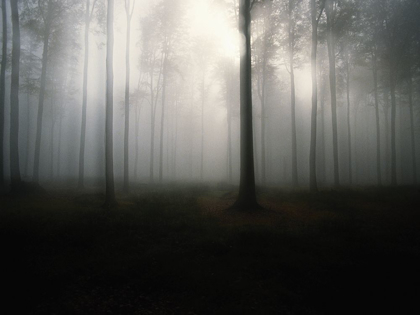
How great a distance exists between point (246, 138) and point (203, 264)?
613cm

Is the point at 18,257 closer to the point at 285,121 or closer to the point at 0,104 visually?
the point at 0,104

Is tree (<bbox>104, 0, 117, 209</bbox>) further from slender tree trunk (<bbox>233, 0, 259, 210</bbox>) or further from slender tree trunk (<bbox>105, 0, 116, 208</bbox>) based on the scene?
slender tree trunk (<bbox>233, 0, 259, 210</bbox>)

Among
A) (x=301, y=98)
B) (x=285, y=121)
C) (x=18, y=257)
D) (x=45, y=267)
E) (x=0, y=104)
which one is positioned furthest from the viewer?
(x=301, y=98)

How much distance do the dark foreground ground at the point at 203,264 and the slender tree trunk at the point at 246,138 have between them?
60.7 inches

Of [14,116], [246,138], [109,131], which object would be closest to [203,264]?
[246,138]

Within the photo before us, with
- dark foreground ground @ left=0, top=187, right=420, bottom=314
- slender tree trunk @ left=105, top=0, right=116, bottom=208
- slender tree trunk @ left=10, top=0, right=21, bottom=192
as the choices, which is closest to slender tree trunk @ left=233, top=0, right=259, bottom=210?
dark foreground ground @ left=0, top=187, right=420, bottom=314

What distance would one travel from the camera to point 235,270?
4.22 m

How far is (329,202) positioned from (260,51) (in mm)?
15367

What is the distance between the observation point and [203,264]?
443 centimetres

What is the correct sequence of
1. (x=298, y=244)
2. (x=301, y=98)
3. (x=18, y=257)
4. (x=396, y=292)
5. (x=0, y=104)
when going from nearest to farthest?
(x=396, y=292)
(x=18, y=257)
(x=298, y=244)
(x=0, y=104)
(x=301, y=98)

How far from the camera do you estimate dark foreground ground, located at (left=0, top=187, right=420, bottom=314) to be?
3.31 meters

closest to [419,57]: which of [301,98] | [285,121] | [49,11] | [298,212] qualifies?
[298,212]

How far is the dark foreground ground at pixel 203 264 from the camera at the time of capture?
10.9 ft

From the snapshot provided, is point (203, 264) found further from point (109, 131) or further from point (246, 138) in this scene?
point (109, 131)
